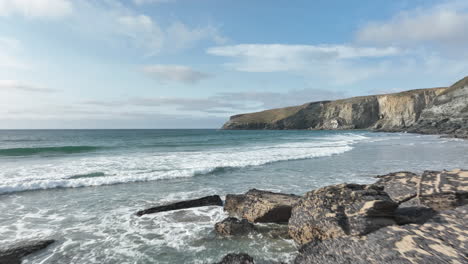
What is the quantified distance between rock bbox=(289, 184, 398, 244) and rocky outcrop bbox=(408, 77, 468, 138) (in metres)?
72.7

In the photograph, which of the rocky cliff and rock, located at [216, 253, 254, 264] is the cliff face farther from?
rock, located at [216, 253, 254, 264]

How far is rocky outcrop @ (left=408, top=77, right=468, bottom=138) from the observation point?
63.2m

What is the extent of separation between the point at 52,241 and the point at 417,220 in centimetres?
836

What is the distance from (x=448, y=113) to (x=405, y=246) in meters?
85.6

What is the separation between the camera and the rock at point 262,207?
6.97 meters

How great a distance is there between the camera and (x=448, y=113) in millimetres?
68125

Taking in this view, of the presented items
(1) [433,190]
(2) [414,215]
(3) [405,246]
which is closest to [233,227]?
(3) [405,246]

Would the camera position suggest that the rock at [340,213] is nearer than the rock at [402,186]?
Yes

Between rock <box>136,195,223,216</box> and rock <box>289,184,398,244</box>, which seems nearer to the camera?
rock <box>289,184,398,244</box>

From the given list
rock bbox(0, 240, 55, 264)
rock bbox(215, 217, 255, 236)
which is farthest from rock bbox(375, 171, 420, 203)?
rock bbox(0, 240, 55, 264)

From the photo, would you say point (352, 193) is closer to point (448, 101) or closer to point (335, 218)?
point (335, 218)

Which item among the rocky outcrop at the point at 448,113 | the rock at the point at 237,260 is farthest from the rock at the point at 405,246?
the rocky outcrop at the point at 448,113

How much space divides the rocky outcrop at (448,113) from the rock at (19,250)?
255ft

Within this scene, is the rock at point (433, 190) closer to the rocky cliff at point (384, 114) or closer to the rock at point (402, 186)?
the rock at point (402, 186)
